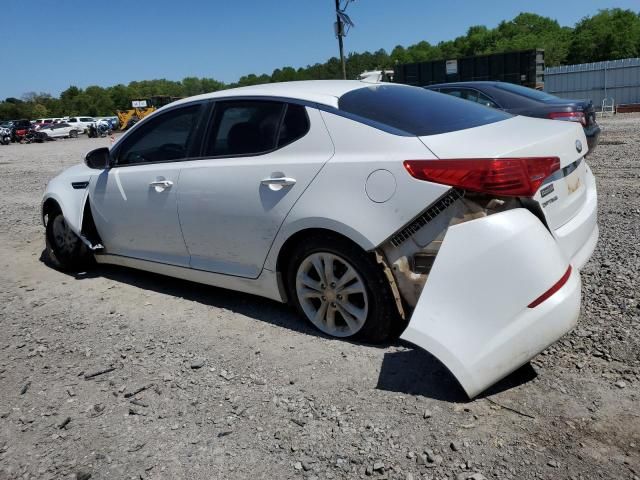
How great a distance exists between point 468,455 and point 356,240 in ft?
4.20

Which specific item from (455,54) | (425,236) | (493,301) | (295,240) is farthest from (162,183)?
(455,54)

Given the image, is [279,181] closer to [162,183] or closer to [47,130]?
[162,183]

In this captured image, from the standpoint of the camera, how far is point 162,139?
4.51 m

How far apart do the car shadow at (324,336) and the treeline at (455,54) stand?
47.9 metres

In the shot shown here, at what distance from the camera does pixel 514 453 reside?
94.2 inches

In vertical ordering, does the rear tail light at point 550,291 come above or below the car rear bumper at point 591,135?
above

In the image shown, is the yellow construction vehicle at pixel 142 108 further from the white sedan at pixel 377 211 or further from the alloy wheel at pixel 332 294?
the alloy wheel at pixel 332 294

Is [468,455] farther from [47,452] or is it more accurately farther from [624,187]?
[624,187]

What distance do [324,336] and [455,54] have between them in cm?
11431

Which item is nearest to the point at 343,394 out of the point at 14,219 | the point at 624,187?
the point at 624,187

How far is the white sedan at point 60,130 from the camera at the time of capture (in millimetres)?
47938

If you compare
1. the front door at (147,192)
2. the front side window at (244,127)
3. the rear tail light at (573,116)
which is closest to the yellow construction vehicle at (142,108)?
the rear tail light at (573,116)

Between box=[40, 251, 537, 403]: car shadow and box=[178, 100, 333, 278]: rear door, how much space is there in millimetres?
448

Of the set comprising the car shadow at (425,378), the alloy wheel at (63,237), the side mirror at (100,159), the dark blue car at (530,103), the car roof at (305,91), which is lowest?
the car shadow at (425,378)
